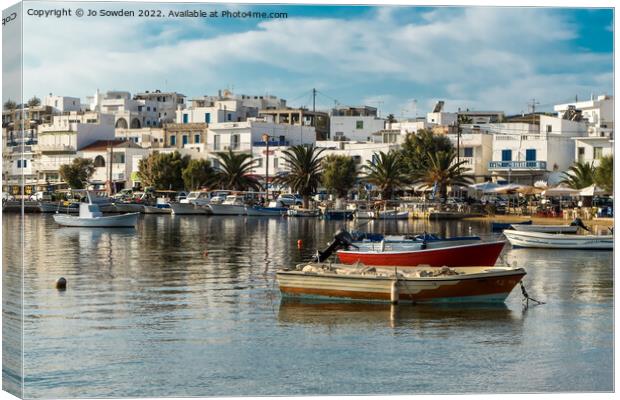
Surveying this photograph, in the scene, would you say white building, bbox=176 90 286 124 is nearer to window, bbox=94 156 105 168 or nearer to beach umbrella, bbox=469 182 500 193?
window, bbox=94 156 105 168

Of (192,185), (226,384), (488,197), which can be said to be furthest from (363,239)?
(192,185)

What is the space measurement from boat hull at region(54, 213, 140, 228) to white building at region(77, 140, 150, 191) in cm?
1965

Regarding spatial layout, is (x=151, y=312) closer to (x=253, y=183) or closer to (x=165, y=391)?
(x=165, y=391)

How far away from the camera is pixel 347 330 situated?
19.3 metres

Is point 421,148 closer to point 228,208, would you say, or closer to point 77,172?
point 228,208

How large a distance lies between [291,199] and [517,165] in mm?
17433

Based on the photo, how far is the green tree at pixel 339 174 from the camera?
7600 centimetres

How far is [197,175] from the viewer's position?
7856cm

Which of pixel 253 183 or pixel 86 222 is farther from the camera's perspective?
pixel 253 183

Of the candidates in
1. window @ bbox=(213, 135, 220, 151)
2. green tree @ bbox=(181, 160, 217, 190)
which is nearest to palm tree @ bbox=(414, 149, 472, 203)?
green tree @ bbox=(181, 160, 217, 190)

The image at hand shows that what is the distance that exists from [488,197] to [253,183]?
1868cm

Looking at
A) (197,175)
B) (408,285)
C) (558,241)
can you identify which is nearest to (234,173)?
(197,175)

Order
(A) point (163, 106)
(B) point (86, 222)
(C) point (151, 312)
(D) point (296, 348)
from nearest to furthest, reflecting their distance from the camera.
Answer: (D) point (296, 348) < (C) point (151, 312) < (B) point (86, 222) < (A) point (163, 106)

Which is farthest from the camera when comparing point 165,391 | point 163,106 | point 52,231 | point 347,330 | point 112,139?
point 163,106
